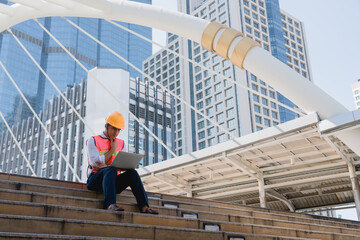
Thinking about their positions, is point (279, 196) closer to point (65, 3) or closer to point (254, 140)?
point (254, 140)

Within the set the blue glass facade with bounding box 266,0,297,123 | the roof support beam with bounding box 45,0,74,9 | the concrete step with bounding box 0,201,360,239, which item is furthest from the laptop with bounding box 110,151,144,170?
the blue glass facade with bounding box 266,0,297,123

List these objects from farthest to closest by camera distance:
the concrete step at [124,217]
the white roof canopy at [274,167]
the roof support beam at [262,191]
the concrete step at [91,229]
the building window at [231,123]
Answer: the building window at [231,123]
the roof support beam at [262,191]
the white roof canopy at [274,167]
the concrete step at [124,217]
the concrete step at [91,229]

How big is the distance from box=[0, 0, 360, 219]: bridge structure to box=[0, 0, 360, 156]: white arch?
23 mm

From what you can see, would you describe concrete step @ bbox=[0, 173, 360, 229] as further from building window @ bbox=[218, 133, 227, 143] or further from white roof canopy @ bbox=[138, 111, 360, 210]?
building window @ bbox=[218, 133, 227, 143]


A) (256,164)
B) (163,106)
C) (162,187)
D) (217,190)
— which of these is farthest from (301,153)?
(163,106)

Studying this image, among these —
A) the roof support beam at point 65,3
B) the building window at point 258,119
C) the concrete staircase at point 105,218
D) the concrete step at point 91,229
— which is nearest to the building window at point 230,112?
the building window at point 258,119

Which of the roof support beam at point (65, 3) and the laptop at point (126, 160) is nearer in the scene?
the laptop at point (126, 160)

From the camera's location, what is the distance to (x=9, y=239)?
2930 mm

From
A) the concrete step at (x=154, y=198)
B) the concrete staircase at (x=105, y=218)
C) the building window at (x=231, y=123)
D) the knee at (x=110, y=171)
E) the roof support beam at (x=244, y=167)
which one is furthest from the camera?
the building window at (x=231, y=123)

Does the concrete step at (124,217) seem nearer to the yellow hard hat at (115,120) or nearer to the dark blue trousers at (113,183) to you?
the dark blue trousers at (113,183)

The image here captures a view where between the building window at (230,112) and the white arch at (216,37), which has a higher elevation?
the building window at (230,112)

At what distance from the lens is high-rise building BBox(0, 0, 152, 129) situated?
105 meters

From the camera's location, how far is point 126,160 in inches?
193

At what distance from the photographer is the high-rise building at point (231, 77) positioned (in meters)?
58.0
